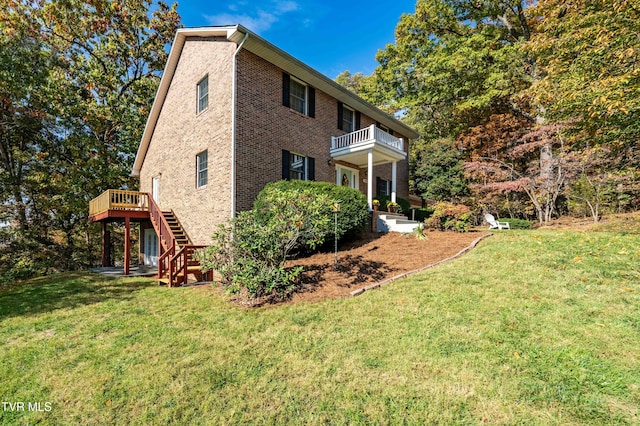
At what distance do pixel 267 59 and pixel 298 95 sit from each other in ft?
6.19

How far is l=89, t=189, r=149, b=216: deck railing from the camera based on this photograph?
12.1 meters

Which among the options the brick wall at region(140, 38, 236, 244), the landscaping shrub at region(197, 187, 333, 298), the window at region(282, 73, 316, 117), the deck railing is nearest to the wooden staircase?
the brick wall at region(140, 38, 236, 244)

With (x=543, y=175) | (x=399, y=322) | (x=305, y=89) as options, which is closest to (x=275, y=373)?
(x=399, y=322)

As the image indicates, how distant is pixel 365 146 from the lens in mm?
11930

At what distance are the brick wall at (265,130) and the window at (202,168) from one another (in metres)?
2.17

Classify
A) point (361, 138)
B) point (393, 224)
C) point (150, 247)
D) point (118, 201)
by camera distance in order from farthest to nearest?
point (150, 247) < point (361, 138) < point (118, 201) < point (393, 224)

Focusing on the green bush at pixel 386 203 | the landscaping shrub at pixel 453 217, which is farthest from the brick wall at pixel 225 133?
the landscaping shrub at pixel 453 217

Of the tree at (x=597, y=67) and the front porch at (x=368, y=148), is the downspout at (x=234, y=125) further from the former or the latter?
the tree at (x=597, y=67)

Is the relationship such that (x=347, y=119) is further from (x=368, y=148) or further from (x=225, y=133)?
(x=225, y=133)

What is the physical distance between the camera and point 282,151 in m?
10.7

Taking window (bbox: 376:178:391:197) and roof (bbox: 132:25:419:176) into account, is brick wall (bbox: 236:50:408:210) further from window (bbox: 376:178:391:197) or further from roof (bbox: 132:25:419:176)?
window (bbox: 376:178:391:197)

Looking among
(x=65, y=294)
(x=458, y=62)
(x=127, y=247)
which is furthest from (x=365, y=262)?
(x=458, y=62)

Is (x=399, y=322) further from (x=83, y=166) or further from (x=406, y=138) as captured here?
(x=83, y=166)

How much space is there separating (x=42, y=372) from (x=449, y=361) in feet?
17.1
